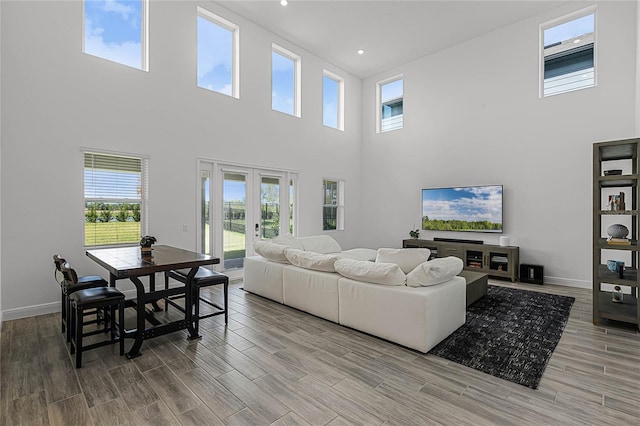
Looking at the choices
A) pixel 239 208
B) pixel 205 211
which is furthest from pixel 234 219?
pixel 205 211

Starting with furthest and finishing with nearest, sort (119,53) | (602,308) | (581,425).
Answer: (119,53) < (602,308) < (581,425)

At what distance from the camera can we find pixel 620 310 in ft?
11.6

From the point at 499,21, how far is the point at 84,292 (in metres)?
7.58

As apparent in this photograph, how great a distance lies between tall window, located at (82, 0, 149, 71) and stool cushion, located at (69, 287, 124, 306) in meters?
3.36

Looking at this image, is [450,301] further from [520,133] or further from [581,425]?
[520,133]

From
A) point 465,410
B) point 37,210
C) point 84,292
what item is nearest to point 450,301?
point 465,410

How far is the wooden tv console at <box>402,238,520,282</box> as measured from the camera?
562cm

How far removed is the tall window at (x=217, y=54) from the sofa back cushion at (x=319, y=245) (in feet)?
9.85

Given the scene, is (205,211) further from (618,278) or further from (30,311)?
(618,278)

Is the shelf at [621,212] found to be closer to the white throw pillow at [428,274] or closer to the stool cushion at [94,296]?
the white throw pillow at [428,274]

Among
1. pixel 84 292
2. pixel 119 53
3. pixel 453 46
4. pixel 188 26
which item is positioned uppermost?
pixel 453 46

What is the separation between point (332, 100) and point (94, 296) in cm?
679

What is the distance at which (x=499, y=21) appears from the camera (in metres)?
5.88

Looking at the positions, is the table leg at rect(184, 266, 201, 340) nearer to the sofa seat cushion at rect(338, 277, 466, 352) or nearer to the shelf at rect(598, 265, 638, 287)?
the sofa seat cushion at rect(338, 277, 466, 352)
